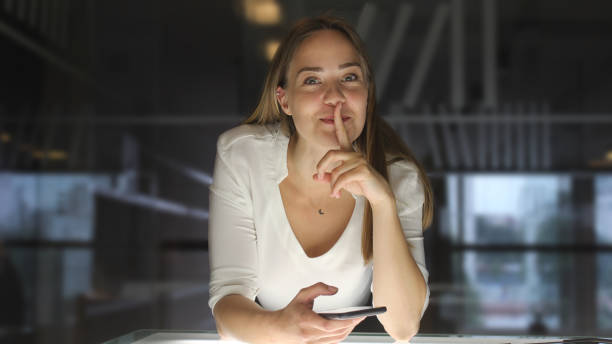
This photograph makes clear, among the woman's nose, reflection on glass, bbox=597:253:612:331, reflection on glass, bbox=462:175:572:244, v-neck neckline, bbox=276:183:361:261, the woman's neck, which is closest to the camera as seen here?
the woman's nose

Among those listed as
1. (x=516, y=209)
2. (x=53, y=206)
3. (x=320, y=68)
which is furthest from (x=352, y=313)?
(x=53, y=206)

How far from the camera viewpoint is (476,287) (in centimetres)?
420

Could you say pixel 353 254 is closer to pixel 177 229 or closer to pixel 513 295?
pixel 513 295

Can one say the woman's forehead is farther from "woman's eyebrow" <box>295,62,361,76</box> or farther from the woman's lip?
the woman's lip

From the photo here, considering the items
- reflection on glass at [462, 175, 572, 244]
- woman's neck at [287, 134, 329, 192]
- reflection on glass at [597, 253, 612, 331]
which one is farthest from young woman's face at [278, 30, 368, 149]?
reflection on glass at [462, 175, 572, 244]

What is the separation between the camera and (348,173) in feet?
2.81

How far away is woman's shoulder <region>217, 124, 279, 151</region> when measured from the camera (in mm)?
1152

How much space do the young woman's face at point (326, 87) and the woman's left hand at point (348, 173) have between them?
57 millimetres

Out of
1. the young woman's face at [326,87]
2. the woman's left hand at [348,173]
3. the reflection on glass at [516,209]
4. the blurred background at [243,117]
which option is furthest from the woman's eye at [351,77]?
the reflection on glass at [516,209]

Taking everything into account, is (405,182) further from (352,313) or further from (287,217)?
(352,313)

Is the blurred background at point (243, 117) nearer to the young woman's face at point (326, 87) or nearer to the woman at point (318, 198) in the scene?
the woman at point (318, 198)

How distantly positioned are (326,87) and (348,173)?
0.22 metres

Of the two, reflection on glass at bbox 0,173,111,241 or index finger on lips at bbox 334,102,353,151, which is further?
reflection on glass at bbox 0,173,111,241

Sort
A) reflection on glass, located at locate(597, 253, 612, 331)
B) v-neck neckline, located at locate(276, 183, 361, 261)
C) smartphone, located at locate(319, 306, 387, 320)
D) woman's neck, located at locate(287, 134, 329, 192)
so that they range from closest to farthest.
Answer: smartphone, located at locate(319, 306, 387, 320) → v-neck neckline, located at locate(276, 183, 361, 261) → woman's neck, located at locate(287, 134, 329, 192) → reflection on glass, located at locate(597, 253, 612, 331)
